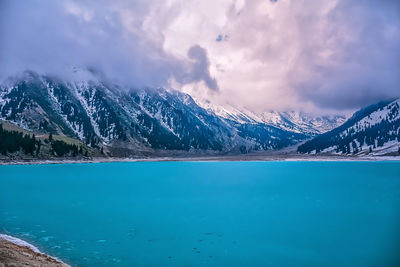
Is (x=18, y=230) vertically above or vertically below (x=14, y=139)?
below

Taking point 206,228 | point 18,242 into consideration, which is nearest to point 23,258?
point 18,242

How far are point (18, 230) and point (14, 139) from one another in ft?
377

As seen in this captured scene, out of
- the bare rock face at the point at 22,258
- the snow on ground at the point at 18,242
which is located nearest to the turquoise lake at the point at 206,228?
the snow on ground at the point at 18,242

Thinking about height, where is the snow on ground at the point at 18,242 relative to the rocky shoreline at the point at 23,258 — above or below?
below

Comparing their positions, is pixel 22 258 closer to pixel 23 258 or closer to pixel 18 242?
pixel 23 258

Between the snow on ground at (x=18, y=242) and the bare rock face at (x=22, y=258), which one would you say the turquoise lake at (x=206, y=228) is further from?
the bare rock face at (x=22, y=258)

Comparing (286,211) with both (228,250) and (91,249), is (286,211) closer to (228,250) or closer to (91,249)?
(228,250)

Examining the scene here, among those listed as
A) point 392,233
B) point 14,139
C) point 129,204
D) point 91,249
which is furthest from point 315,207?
point 14,139

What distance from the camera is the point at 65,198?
1700 inches

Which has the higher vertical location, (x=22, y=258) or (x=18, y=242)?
(x=22, y=258)

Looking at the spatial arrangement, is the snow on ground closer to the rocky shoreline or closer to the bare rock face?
the rocky shoreline

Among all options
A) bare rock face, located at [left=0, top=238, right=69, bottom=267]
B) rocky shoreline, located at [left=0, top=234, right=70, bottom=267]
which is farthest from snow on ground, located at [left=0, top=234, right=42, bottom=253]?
bare rock face, located at [left=0, top=238, right=69, bottom=267]

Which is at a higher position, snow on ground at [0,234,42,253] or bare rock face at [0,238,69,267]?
bare rock face at [0,238,69,267]

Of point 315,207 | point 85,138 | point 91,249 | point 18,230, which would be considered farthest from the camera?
point 85,138
